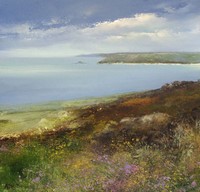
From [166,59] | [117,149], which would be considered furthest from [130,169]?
[166,59]

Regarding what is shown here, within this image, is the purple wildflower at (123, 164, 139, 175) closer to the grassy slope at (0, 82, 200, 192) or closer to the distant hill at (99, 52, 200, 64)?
the grassy slope at (0, 82, 200, 192)

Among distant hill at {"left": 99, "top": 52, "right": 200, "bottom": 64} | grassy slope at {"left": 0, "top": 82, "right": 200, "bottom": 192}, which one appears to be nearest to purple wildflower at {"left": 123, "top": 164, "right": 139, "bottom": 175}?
grassy slope at {"left": 0, "top": 82, "right": 200, "bottom": 192}

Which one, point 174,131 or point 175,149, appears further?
point 174,131

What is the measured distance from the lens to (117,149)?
1706 centimetres

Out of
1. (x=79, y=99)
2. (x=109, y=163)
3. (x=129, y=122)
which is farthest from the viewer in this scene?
(x=79, y=99)

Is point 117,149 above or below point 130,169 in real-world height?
below

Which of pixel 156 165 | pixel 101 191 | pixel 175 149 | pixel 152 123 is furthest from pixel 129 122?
pixel 101 191

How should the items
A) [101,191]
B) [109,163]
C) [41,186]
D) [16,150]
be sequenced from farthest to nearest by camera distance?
1. [16,150]
2. [109,163]
3. [41,186]
4. [101,191]

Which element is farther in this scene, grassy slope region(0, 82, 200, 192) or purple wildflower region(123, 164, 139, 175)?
purple wildflower region(123, 164, 139, 175)

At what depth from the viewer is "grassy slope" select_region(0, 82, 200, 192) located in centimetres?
1225

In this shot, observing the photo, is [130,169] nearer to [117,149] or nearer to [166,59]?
[117,149]

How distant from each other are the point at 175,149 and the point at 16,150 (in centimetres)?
614

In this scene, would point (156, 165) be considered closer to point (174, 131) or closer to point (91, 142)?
point (174, 131)

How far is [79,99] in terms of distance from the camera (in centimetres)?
2894
